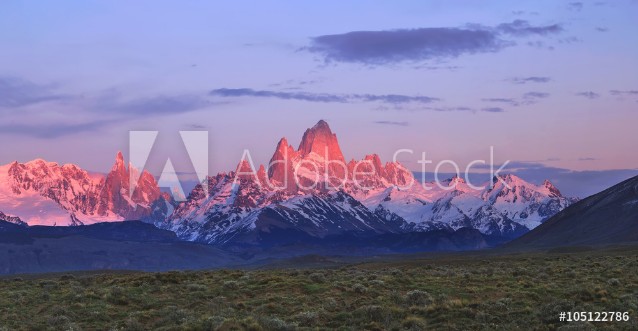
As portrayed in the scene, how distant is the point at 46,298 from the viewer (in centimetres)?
4975

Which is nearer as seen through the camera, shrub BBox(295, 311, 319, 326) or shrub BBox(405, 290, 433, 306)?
shrub BBox(295, 311, 319, 326)

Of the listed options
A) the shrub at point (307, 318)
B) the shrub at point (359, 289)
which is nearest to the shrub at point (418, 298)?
the shrub at point (359, 289)

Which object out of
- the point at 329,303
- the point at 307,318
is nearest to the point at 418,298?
the point at 329,303

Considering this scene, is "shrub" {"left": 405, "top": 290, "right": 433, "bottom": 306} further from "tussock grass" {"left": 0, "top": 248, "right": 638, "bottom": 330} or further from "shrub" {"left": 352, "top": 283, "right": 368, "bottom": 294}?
"shrub" {"left": 352, "top": 283, "right": 368, "bottom": 294}

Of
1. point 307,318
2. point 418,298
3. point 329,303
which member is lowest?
point 307,318

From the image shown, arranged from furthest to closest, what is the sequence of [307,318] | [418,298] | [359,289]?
1. [359,289]
2. [418,298]
3. [307,318]

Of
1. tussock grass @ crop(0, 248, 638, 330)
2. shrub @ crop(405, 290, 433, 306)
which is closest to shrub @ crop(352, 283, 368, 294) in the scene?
tussock grass @ crop(0, 248, 638, 330)

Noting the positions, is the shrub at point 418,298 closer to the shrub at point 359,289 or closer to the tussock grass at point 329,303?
the tussock grass at point 329,303

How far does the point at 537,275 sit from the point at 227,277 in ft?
76.1

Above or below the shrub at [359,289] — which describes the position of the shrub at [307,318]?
below

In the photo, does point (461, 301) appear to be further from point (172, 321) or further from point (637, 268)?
point (637, 268)

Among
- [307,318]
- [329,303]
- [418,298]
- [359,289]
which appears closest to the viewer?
[307,318]

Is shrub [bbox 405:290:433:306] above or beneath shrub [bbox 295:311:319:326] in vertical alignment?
above

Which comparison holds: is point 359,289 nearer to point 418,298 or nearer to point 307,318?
point 418,298
